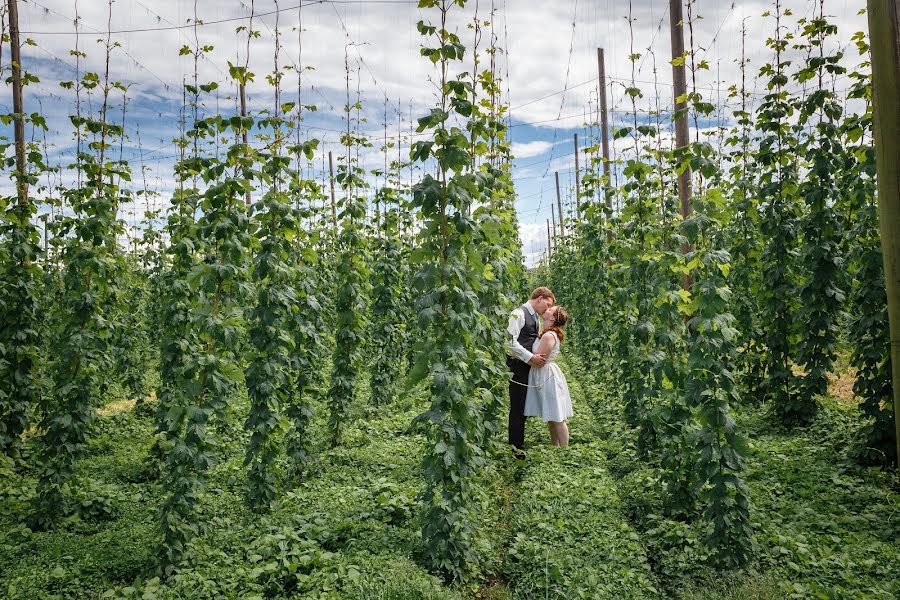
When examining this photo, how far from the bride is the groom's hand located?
0.21 feet

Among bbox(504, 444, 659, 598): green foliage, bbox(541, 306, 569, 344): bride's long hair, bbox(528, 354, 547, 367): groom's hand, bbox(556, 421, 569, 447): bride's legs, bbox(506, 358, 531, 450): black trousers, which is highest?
bbox(541, 306, 569, 344): bride's long hair

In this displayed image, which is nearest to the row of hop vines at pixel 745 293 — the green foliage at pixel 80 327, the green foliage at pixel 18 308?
the green foliage at pixel 80 327

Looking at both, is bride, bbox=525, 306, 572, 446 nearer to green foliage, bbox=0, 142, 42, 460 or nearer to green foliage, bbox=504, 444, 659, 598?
green foliage, bbox=504, 444, 659, 598

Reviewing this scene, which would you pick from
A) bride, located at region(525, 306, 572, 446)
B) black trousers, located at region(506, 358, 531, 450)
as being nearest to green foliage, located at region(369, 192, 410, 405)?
black trousers, located at region(506, 358, 531, 450)

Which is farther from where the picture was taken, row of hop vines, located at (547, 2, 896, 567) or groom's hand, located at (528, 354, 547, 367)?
groom's hand, located at (528, 354, 547, 367)

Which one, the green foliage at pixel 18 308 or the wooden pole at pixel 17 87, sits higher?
the wooden pole at pixel 17 87

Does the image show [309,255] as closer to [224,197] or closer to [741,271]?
[224,197]

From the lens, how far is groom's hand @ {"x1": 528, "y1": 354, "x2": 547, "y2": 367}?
688 centimetres

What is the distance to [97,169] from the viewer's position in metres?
5.81

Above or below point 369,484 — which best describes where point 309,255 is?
above

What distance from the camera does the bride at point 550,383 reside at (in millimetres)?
6961

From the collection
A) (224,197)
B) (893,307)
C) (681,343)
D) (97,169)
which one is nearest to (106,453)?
(97,169)

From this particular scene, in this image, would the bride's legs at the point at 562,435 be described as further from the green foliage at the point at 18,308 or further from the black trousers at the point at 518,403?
the green foliage at the point at 18,308

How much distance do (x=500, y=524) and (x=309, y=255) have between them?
3.46m
